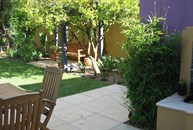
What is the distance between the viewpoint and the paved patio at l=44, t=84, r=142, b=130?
14.7 feet

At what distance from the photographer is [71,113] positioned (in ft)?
16.7

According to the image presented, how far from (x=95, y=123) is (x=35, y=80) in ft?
13.5

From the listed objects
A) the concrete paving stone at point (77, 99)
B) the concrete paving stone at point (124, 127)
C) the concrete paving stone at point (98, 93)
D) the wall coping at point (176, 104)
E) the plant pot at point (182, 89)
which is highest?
the plant pot at point (182, 89)

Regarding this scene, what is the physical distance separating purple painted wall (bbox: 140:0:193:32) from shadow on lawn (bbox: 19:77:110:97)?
10.5 feet

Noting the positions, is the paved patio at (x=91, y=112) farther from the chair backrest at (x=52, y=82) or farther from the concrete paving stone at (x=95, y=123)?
the chair backrest at (x=52, y=82)

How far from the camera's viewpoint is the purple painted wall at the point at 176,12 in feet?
14.4

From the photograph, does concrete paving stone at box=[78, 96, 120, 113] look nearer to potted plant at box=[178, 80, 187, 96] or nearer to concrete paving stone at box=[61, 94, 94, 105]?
concrete paving stone at box=[61, 94, 94, 105]

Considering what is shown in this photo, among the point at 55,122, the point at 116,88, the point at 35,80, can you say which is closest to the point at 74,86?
the point at 116,88

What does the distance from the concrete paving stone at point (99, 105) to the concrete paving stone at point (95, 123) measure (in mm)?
440

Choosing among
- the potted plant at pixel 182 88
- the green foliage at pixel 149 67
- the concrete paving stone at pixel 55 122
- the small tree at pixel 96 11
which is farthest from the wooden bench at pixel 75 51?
the potted plant at pixel 182 88

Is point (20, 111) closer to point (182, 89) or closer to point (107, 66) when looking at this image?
point (182, 89)

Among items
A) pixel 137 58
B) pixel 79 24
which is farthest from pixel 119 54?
pixel 137 58

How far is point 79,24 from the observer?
8609 mm

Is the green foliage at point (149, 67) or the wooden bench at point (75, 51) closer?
the green foliage at point (149, 67)
